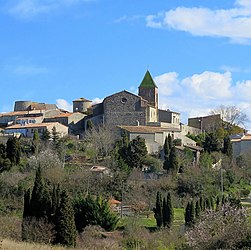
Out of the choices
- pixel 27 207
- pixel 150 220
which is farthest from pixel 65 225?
pixel 150 220

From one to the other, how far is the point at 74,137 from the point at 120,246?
31.9 m

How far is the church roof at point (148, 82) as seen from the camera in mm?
70062

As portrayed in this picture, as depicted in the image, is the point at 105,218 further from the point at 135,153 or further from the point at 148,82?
the point at 148,82

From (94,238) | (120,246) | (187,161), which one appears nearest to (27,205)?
(94,238)

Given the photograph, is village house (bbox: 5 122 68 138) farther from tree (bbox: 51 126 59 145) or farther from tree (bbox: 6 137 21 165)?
tree (bbox: 6 137 21 165)

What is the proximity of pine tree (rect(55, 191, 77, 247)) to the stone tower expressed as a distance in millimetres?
40153

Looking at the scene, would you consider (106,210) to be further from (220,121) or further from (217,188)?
(220,121)

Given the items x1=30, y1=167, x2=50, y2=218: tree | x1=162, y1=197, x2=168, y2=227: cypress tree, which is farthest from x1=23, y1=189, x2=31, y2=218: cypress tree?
x1=162, y1=197, x2=168, y2=227: cypress tree

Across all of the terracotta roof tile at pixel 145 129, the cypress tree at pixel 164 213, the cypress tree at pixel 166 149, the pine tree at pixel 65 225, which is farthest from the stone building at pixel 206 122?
the pine tree at pixel 65 225

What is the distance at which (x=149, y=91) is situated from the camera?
69.8 meters

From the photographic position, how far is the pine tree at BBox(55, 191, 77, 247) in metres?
28.2

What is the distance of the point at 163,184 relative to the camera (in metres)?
44.8

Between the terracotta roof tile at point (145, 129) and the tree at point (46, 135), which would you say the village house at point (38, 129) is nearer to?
the tree at point (46, 135)

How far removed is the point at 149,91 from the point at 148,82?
4.17 ft
